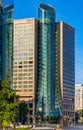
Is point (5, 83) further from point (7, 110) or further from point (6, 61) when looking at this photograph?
point (6, 61)

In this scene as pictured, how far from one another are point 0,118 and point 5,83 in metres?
6.20

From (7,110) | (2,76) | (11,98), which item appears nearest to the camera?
(7,110)

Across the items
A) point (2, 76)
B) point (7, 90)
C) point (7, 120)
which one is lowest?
point (7, 120)

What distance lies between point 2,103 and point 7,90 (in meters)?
2.54

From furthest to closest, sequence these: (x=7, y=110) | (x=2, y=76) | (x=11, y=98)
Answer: (x=2, y=76)
(x=11, y=98)
(x=7, y=110)

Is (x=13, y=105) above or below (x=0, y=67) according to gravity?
below

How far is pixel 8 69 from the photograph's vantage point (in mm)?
198625

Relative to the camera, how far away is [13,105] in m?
70.2

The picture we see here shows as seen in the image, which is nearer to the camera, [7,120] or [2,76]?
[7,120]

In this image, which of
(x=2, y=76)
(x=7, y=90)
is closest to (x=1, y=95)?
(x=7, y=90)

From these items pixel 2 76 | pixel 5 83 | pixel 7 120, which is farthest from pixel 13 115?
pixel 2 76

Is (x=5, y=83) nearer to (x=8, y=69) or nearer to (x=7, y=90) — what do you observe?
(x=7, y=90)

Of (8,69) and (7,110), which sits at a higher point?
(8,69)

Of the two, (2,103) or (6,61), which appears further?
(6,61)
